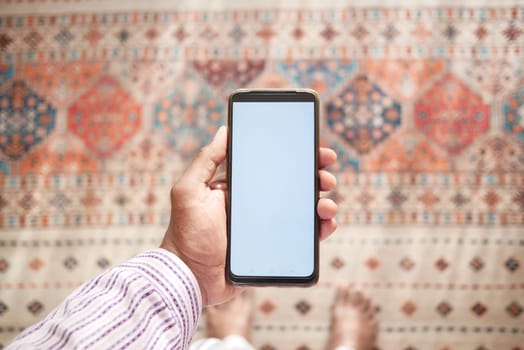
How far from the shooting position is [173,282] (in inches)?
22.2

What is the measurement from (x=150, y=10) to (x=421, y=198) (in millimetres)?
777

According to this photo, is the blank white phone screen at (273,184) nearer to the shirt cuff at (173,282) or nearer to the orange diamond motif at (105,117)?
the shirt cuff at (173,282)

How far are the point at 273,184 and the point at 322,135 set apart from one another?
0.36 m

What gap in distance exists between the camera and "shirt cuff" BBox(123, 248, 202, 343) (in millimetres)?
552

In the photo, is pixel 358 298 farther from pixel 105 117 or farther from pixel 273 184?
pixel 105 117

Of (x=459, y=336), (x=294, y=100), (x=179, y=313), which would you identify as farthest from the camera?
(x=459, y=336)

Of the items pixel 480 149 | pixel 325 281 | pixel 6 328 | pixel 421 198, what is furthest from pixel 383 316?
pixel 6 328

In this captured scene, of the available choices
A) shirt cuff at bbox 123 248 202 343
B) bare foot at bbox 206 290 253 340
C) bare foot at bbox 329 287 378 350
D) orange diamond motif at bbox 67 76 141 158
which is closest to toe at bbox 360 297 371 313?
bare foot at bbox 329 287 378 350

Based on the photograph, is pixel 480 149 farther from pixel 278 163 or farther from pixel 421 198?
pixel 278 163

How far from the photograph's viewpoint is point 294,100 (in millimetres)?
654

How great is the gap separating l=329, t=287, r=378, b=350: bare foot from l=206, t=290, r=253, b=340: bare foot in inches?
7.4

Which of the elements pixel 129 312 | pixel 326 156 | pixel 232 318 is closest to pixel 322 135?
pixel 326 156

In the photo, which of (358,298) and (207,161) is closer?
(207,161)

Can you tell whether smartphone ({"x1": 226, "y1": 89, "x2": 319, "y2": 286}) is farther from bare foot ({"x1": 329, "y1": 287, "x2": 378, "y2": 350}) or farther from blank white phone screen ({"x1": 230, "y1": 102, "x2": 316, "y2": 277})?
bare foot ({"x1": 329, "y1": 287, "x2": 378, "y2": 350})
